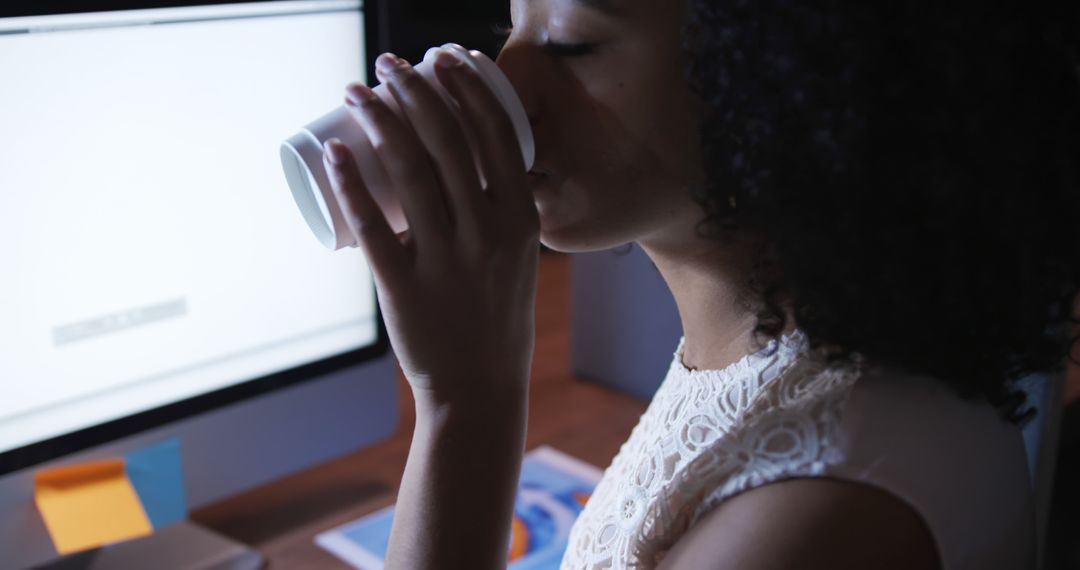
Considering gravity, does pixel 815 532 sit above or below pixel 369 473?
above

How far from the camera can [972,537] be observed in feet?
1.81

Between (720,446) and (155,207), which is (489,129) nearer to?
(720,446)

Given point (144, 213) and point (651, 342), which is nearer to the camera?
point (144, 213)

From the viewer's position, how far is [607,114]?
576 mm

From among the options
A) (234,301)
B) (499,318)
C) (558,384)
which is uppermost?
(499,318)

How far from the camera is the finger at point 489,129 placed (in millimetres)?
568

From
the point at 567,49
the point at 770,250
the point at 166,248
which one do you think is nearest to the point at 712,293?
the point at 770,250

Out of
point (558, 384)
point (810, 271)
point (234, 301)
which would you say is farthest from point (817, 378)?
point (558, 384)

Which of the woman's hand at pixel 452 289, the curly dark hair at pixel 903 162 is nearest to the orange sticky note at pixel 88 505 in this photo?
the woman's hand at pixel 452 289

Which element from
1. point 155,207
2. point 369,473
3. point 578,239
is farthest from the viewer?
point 369,473

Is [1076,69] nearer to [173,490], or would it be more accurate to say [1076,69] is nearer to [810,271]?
[810,271]

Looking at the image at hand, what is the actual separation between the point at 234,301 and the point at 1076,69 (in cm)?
62

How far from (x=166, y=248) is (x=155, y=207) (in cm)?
3

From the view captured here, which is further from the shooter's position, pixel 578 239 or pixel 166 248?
pixel 166 248
